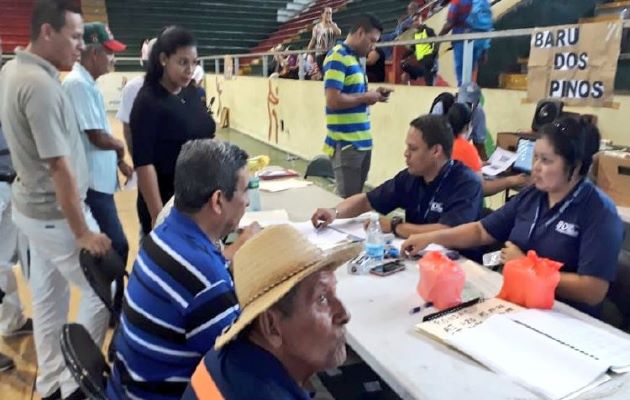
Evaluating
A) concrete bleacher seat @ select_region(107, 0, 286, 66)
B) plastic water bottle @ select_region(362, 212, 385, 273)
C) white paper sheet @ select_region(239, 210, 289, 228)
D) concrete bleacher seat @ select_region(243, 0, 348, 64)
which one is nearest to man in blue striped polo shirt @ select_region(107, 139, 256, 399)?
plastic water bottle @ select_region(362, 212, 385, 273)

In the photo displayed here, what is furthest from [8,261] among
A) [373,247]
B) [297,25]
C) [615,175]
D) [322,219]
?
[297,25]

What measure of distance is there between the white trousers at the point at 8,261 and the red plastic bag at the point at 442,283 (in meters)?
2.09

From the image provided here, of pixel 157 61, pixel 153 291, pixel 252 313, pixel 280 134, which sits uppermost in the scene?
pixel 157 61

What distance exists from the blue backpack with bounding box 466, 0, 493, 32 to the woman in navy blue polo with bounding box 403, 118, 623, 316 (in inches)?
154

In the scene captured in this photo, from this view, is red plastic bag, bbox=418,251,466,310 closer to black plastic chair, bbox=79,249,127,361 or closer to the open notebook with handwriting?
the open notebook with handwriting

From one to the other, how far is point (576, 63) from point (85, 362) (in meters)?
2.62

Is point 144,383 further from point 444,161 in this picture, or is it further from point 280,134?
point 280,134

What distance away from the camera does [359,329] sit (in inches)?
55.6

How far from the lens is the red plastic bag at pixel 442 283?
1501mm

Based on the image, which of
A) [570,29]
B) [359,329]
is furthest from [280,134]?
[359,329]

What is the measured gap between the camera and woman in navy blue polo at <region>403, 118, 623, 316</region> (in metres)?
1.66

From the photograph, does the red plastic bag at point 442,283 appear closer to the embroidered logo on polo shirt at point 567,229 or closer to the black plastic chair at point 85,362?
the embroidered logo on polo shirt at point 567,229

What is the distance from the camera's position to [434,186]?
90.5 inches

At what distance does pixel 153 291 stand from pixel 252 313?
484 millimetres
